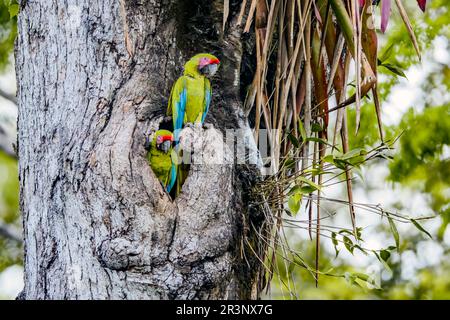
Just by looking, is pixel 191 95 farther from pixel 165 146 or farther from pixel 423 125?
pixel 423 125

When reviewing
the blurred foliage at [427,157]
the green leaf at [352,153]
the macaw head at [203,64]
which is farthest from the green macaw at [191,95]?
the blurred foliage at [427,157]

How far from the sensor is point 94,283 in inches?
57.9

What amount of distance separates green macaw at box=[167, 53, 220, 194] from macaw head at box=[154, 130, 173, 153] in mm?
36

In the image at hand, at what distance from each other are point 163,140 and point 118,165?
13 centimetres

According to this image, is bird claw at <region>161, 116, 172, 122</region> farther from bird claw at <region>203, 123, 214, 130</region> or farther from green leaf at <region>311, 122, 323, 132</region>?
green leaf at <region>311, 122, 323, 132</region>

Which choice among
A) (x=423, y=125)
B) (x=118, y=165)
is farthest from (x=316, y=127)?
(x=423, y=125)

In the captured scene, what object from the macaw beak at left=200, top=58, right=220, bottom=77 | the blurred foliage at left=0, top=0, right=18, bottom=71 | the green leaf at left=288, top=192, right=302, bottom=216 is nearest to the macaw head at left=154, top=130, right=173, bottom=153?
the macaw beak at left=200, top=58, right=220, bottom=77

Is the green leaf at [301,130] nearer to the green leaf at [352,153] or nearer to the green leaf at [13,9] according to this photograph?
the green leaf at [352,153]

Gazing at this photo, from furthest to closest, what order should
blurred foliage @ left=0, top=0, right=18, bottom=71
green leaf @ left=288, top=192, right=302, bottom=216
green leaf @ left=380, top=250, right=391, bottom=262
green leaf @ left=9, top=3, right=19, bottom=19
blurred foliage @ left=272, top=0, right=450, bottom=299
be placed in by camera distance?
blurred foliage @ left=272, top=0, right=450, bottom=299
blurred foliage @ left=0, top=0, right=18, bottom=71
green leaf @ left=9, top=3, right=19, bottom=19
green leaf @ left=380, top=250, right=391, bottom=262
green leaf @ left=288, top=192, right=302, bottom=216

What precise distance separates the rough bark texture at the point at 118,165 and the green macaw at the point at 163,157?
27 millimetres

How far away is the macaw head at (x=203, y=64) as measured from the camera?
5.49ft

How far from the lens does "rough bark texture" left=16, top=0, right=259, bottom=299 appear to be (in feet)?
4.85

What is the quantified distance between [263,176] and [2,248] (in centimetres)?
274

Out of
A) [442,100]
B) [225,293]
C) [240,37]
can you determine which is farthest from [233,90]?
[442,100]
